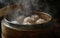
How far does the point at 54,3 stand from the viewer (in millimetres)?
2701

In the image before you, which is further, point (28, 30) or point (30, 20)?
point (30, 20)

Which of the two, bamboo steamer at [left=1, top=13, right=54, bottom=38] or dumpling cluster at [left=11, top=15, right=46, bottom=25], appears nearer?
bamboo steamer at [left=1, top=13, right=54, bottom=38]

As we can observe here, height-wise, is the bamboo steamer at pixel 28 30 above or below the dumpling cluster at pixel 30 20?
below

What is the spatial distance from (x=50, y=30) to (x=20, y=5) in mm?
1063

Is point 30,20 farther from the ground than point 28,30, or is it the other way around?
point 30,20

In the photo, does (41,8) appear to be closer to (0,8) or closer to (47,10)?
(47,10)

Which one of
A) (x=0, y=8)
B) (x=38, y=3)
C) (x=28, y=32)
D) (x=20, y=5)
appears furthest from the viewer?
(x=38, y=3)

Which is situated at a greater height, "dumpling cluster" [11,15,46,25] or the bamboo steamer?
"dumpling cluster" [11,15,46,25]

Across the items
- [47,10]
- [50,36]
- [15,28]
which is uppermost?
[47,10]

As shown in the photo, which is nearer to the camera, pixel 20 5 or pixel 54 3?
pixel 20 5

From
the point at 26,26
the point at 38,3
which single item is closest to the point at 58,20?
the point at 38,3

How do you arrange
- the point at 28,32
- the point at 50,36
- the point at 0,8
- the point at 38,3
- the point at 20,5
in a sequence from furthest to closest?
the point at 38,3, the point at 20,5, the point at 0,8, the point at 50,36, the point at 28,32

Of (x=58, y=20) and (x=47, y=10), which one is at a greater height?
(x=47, y=10)

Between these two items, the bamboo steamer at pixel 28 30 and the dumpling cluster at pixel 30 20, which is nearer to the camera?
the bamboo steamer at pixel 28 30
